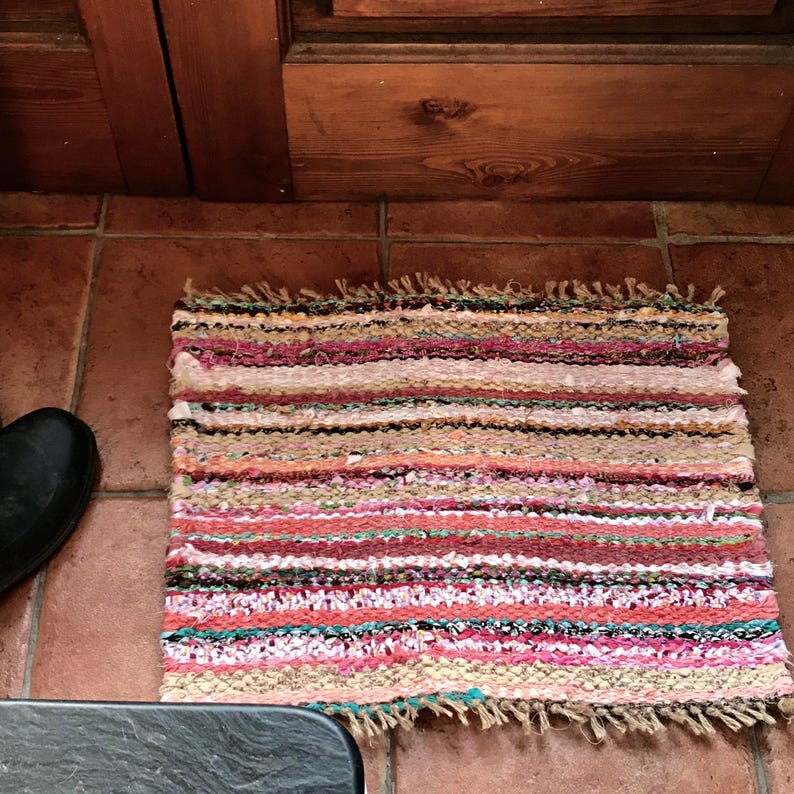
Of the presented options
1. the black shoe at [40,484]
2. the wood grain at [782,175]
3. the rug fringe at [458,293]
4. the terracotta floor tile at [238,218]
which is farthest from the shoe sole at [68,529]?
the wood grain at [782,175]

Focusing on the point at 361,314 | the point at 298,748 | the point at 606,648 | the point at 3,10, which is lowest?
the point at 298,748

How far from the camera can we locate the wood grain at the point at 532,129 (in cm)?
115

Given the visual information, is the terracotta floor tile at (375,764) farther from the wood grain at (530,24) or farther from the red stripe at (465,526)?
the wood grain at (530,24)

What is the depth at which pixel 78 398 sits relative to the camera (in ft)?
3.84

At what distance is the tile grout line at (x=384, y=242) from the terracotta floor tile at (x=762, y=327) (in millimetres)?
420

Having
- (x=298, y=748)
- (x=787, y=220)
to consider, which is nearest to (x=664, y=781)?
(x=298, y=748)

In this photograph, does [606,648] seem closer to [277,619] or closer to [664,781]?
[664,781]

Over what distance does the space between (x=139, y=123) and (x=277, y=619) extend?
694 millimetres

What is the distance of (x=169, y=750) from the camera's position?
0.47m

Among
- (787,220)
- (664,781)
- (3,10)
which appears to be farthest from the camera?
(787,220)

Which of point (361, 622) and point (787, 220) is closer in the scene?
point (361, 622)

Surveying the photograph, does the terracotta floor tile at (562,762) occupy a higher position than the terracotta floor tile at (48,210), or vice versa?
the terracotta floor tile at (48,210)

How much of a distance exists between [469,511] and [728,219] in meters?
0.63

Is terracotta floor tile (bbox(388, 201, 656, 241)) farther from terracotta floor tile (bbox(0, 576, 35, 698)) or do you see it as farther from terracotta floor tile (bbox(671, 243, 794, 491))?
terracotta floor tile (bbox(0, 576, 35, 698))
